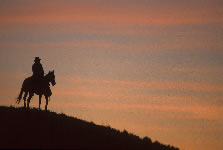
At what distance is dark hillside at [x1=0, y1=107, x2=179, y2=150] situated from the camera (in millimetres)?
35906

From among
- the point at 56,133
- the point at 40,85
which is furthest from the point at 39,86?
the point at 56,133

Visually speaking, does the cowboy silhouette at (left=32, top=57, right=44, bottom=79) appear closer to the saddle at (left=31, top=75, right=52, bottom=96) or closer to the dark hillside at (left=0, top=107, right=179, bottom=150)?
the saddle at (left=31, top=75, right=52, bottom=96)

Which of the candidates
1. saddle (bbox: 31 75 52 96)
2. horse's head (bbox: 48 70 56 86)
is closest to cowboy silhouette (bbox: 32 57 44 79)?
saddle (bbox: 31 75 52 96)

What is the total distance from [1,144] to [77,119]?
11.0m

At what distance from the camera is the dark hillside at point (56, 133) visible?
118 feet

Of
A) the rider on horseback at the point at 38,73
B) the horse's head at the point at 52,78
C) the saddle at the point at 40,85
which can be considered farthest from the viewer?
the horse's head at the point at 52,78

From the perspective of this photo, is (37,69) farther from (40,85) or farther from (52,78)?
(52,78)

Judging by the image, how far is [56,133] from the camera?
38.2 meters

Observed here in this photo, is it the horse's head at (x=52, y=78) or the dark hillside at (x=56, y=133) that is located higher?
the horse's head at (x=52, y=78)

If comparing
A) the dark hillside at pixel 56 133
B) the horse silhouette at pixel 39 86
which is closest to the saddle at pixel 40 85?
the horse silhouette at pixel 39 86

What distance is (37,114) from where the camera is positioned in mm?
42156

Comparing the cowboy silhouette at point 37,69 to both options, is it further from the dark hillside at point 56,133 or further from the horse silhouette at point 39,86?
the dark hillside at point 56,133

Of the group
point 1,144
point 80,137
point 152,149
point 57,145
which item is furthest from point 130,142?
point 1,144

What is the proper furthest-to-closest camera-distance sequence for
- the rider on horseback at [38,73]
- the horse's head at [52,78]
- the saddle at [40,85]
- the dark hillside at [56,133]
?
the horse's head at [52,78], the saddle at [40,85], the rider on horseback at [38,73], the dark hillside at [56,133]
